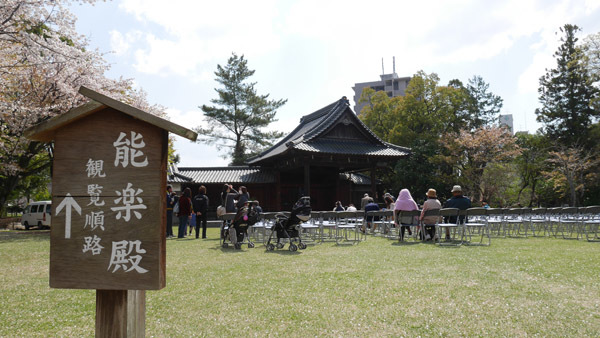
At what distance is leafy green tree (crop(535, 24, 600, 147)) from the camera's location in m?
27.3

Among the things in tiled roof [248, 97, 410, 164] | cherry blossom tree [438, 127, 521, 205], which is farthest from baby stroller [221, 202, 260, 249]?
cherry blossom tree [438, 127, 521, 205]

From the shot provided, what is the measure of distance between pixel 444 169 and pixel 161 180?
2676 centimetres

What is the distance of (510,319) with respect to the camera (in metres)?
3.16

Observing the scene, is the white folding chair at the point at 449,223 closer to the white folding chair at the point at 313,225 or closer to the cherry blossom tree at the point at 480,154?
the white folding chair at the point at 313,225

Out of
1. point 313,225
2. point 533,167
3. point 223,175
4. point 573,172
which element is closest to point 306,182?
point 223,175

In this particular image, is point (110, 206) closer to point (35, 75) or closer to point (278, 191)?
point (35, 75)

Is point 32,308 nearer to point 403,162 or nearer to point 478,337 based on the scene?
point 478,337

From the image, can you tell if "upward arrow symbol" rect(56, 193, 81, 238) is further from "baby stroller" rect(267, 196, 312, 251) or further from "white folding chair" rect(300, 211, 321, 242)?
"white folding chair" rect(300, 211, 321, 242)

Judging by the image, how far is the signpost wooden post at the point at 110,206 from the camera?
2.17 m

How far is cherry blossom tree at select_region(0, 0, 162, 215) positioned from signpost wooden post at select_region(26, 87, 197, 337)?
24.6 feet

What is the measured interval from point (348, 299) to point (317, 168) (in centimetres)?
1873

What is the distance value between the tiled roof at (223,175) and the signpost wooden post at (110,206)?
19.2 metres

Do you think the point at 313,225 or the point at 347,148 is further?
the point at 347,148

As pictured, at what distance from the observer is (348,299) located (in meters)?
3.86
